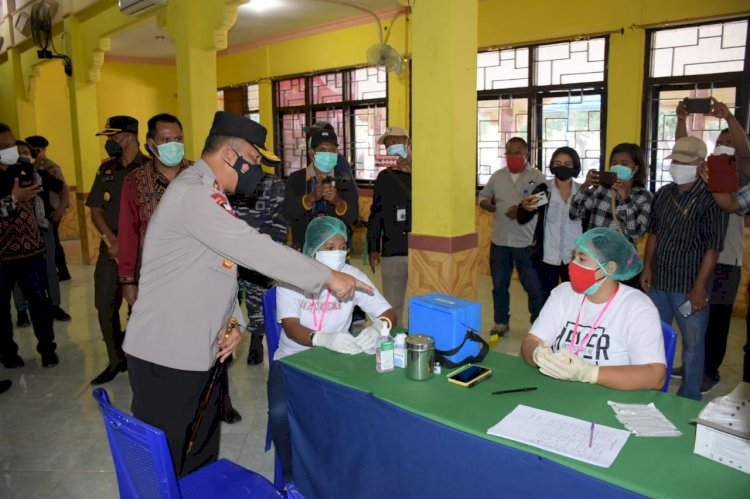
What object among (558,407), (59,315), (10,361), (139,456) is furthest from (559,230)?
(59,315)

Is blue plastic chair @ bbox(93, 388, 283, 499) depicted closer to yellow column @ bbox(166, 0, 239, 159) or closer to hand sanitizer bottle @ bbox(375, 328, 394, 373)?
hand sanitizer bottle @ bbox(375, 328, 394, 373)

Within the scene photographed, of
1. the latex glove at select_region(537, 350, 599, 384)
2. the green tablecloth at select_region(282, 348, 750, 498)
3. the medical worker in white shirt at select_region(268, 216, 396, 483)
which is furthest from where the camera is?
the medical worker in white shirt at select_region(268, 216, 396, 483)

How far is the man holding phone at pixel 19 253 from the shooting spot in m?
3.96

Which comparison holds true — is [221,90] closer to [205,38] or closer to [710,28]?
[205,38]

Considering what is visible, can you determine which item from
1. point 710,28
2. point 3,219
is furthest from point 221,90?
point 710,28

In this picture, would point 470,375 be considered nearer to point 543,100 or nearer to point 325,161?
point 325,161

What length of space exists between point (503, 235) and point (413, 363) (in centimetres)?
294

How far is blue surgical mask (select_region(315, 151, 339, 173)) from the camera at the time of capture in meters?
3.62

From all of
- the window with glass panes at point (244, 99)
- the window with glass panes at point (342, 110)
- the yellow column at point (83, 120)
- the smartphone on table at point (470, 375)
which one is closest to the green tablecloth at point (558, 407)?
the smartphone on table at point (470, 375)

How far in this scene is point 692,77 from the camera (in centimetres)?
549

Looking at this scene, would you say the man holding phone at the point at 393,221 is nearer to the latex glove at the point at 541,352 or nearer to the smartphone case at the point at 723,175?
the smartphone case at the point at 723,175

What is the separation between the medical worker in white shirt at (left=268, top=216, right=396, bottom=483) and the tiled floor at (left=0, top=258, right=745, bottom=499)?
1.92ft

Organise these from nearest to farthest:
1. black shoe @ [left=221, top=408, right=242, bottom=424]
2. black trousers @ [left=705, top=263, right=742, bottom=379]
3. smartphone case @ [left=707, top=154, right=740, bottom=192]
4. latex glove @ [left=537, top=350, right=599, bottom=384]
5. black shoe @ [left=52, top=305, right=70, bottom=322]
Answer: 1. latex glove @ [left=537, top=350, right=599, bottom=384]
2. smartphone case @ [left=707, top=154, right=740, bottom=192]
3. black shoe @ [left=221, top=408, right=242, bottom=424]
4. black trousers @ [left=705, top=263, right=742, bottom=379]
5. black shoe @ [left=52, top=305, right=70, bottom=322]

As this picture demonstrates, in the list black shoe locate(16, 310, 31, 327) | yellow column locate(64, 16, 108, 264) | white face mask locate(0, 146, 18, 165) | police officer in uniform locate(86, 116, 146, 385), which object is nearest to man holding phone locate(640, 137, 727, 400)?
police officer in uniform locate(86, 116, 146, 385)
